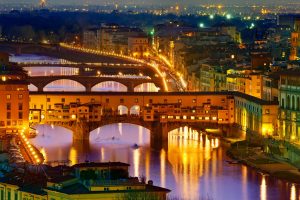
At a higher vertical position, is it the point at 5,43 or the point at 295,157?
the point at 5,43

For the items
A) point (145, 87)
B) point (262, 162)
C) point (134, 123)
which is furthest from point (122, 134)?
point (145, 87)

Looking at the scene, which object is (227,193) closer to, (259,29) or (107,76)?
(107,76)

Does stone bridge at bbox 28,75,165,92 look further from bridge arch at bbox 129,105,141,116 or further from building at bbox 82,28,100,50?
building at bbox 82,28,100,50

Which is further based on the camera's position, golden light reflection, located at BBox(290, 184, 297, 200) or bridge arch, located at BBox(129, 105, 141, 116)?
bridge arch, located at BBox(129, 105, 141, 116)

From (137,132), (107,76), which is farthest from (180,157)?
(107,76)

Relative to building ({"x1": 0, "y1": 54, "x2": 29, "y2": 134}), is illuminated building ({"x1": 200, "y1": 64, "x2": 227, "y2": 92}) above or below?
above

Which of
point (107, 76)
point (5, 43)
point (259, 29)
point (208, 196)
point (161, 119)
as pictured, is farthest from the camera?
point (5, 43)

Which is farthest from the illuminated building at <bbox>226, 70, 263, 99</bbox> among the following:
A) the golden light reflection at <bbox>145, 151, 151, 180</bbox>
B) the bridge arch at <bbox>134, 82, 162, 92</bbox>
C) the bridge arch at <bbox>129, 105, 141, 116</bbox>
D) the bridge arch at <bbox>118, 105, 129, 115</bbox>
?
the golden light reflection at <bbox>145, 151, 151, 180</bbox>
